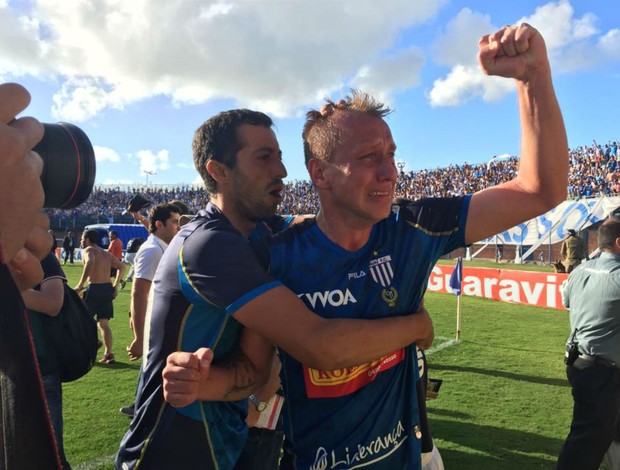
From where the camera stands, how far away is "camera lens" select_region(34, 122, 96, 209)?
4.39 ft

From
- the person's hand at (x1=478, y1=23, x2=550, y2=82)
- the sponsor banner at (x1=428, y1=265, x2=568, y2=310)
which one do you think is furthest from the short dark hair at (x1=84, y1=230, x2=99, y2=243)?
the sponsor banner at (x1=428, y1=265, x2=568, y2=310)

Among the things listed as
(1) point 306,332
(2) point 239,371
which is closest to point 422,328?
(1) point 306,332

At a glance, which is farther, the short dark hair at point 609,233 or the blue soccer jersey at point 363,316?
the short dark hair at point 609,233

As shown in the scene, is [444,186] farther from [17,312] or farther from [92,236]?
[17,312]

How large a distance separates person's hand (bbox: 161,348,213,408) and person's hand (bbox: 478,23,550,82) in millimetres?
1468

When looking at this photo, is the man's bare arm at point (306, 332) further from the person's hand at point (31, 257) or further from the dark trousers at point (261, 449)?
the dark trousers at point (261, 449)

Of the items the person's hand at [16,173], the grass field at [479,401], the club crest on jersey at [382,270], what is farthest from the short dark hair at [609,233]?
the person's hand at [16,173]

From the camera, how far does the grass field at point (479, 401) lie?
4.90 m

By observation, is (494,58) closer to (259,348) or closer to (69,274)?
(259,348)

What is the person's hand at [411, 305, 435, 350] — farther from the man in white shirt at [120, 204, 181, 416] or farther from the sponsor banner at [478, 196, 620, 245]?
the sponsor banner at [478, 196, 620, 245]

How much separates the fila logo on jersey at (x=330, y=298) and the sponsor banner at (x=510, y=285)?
12.6 metres

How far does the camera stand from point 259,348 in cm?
201

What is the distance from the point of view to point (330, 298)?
1977 mm

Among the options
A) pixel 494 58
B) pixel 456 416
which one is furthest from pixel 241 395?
pixel 456 416
